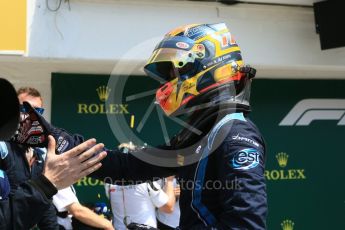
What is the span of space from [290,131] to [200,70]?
5.32 meters

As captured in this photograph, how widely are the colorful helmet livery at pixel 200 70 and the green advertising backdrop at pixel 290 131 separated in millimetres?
4218

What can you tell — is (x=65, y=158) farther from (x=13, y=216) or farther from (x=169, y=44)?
(x=169, y=44)

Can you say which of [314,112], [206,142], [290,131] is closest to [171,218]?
[290,131]

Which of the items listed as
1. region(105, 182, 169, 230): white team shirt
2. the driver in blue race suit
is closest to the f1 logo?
region(105, 182, 169, 230): white team shirt

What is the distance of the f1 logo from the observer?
24.6 ft

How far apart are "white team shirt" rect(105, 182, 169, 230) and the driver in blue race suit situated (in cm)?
205

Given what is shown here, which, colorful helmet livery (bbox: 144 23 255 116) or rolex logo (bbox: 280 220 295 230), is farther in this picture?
rolex logo (bbox: 280 220 295 230)

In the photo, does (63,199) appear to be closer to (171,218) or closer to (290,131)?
(171,218)

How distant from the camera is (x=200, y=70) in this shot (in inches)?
94.7

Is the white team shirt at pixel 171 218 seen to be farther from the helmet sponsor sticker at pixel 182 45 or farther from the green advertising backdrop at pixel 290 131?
the helmet sponsor sticker at pixel 182 45

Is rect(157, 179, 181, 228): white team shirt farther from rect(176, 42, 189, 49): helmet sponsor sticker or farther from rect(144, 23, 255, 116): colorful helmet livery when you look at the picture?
rect(176, 42, 189, 49): helmet sponsor sticker

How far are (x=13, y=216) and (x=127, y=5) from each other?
4317 mm

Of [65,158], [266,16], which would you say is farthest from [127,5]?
[65,158]

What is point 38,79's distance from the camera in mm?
6359
